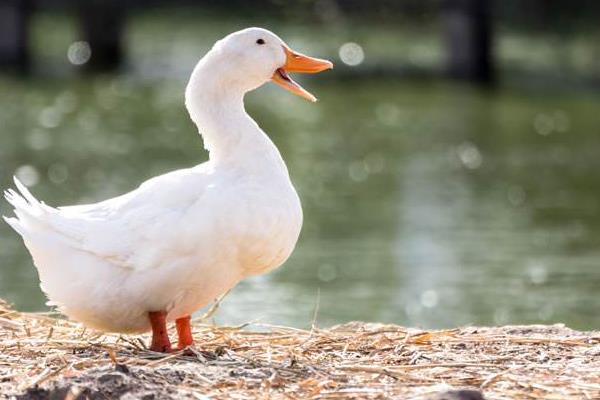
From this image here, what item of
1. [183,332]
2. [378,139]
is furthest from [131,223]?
[378,139]

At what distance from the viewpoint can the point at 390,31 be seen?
36.9m

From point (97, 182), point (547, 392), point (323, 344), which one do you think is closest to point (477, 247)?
point (97, 182)

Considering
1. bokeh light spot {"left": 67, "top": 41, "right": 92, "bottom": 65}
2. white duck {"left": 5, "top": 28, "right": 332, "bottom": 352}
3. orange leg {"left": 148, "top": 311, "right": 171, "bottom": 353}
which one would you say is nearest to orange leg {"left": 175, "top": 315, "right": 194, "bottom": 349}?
white duck {"left": 5, "top": 28, "right": 332, "bottom": 352}

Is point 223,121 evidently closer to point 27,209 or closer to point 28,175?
point 27,209

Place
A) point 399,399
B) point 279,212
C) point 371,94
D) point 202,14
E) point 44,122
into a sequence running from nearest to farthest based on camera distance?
point 399,399 → point 279,212 → point 44,122 → point 371,94 → point 202,14

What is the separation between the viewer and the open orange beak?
7.75m

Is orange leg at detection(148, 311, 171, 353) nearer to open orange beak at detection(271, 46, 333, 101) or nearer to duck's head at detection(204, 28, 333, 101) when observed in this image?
duck's head at detection(204, 28, 333, 101)

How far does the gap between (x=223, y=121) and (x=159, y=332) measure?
1.20 metres

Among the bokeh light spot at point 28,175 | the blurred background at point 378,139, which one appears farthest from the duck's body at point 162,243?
the bokeh light spot at point 28,175

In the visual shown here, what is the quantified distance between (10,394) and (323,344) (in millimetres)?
→ 1810

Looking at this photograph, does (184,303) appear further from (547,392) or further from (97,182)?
(97,182)

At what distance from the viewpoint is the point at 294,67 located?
25.7 feet

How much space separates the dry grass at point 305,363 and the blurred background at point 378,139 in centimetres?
471

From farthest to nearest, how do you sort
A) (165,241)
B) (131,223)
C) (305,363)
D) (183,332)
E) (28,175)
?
(28,175)
(183,332)
(131,223)
(165,241)
(305,363)
